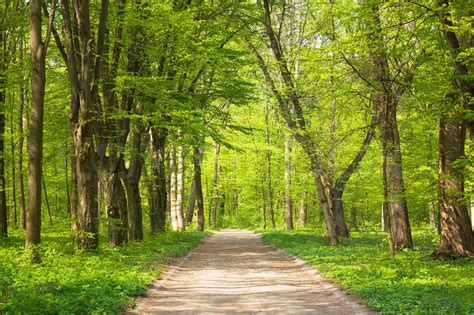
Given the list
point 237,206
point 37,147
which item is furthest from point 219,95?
point 237,206

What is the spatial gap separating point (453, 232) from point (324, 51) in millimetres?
6389

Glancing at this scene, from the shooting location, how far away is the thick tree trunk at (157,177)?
23438mm

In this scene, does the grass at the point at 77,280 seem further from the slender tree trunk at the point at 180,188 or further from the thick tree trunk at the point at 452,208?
the slender tree trunk at the point at 180,188

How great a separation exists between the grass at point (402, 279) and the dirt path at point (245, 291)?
1.19ft

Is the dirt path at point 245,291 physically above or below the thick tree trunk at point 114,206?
below

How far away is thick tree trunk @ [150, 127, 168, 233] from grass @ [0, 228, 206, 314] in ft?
25.4

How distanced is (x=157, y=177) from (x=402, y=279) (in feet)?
46.5

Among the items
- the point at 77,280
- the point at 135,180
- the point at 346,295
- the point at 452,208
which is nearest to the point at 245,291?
the point at 346,295

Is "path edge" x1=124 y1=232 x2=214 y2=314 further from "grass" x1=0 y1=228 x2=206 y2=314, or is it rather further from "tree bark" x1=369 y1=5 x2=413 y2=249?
"tree bark" x1=369 y1=5 x2=413 y2=249

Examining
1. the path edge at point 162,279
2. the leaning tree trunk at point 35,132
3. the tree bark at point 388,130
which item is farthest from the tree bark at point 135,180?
the tree bark at point 388,130

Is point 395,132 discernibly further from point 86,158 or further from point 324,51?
point 86,158

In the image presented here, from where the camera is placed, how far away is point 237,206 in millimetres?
67688

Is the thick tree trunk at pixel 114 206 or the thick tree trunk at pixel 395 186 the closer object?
the thick tree trunk at pixel 395 186

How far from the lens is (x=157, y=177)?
74.4 feet
